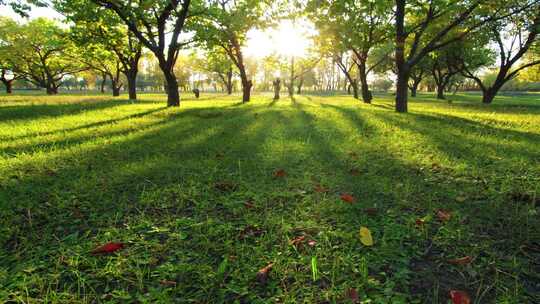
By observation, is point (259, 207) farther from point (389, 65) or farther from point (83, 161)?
point (389, 65)

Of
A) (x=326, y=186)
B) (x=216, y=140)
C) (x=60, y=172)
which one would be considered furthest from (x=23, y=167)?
(x=326, y=186)

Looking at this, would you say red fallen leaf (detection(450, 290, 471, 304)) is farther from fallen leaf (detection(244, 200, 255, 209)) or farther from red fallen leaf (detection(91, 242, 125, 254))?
red fallen leaf (detection(91, 242, 125, 254))

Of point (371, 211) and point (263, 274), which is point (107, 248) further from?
point (371, 211)

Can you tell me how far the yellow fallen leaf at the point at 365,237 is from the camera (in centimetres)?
214

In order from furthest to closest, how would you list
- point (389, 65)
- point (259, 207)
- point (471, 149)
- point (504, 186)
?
point (389, 65) < point (471, 149) < point (504, 186) < point (259, 207)

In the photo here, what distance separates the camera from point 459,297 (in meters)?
1.55

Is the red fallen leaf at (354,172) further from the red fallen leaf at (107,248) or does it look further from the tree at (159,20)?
the tree at (159,20)

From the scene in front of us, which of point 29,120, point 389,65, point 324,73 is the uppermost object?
point 324,73

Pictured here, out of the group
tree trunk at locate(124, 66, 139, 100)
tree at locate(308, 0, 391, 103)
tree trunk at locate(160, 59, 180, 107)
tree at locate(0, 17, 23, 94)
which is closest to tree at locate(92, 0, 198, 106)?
tree trunk at locate(160, 59, 180, 107)

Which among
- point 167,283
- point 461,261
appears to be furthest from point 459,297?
point 167,283

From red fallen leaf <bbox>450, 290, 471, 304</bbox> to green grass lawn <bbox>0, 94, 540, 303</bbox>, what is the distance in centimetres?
8

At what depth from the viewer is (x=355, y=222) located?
2502mm

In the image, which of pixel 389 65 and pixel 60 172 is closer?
pixel 60 172

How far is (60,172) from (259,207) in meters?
2.99
